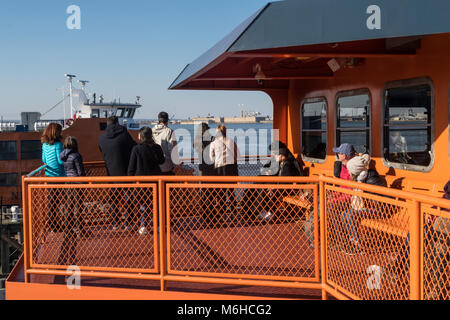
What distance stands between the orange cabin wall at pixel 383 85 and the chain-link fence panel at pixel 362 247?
6.50 feet

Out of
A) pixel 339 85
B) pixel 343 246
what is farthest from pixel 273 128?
pixel 343 246

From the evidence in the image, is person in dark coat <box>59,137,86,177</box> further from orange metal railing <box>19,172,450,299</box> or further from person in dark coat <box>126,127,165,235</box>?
person in dark coat <box>126,127,165,235</box>

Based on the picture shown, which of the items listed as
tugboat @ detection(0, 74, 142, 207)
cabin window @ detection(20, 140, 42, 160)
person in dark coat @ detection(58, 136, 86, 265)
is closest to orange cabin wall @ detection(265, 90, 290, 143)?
person in dark coat @ detection(58, 136, 86, 265)

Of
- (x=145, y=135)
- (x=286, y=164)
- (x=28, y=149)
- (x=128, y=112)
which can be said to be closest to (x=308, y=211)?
(x=286, y=164)

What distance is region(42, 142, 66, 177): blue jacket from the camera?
6250mm

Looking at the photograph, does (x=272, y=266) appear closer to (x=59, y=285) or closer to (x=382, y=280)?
(x=382, y=280)

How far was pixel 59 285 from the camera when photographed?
4883mm

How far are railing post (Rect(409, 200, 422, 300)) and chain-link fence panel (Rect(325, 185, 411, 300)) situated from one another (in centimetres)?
21

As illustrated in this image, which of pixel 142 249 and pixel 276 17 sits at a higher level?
pixel 276 17

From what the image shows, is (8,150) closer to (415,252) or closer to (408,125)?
Result: (408,125)

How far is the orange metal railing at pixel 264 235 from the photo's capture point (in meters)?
3.35

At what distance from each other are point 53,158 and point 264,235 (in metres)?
3.33

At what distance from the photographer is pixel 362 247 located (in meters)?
3.98
